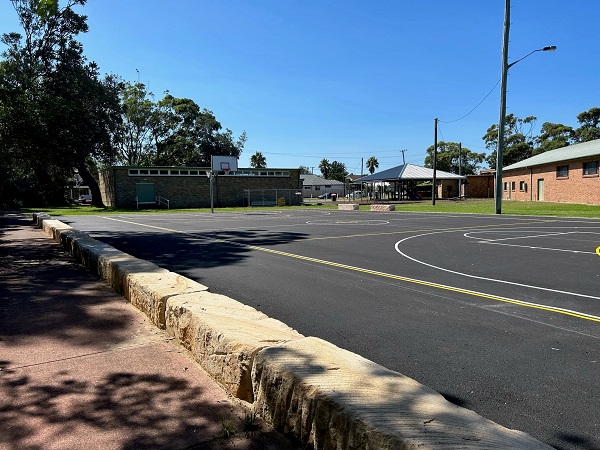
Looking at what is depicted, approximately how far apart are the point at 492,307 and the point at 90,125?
48.3 ft

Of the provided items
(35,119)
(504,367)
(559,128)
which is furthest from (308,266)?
(559,128)

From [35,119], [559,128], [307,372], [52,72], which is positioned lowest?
[307,372]

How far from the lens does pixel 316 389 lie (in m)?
2.59

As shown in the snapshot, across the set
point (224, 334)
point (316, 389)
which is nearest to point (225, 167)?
point (224, 334)

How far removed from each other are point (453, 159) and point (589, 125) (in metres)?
35.3

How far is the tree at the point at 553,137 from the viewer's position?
7762cm

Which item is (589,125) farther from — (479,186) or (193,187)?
(193,187)

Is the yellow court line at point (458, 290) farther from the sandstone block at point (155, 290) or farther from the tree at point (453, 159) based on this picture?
the tree at point (453, 159)

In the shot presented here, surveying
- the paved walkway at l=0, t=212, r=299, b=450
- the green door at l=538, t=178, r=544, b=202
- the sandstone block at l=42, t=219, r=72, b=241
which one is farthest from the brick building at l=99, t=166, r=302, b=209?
the paved walkway at l=0, t=212, r=299, b=450

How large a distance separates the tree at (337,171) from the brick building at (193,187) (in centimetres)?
7846

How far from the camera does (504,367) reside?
4059 mm

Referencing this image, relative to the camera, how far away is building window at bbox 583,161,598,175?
37125mm

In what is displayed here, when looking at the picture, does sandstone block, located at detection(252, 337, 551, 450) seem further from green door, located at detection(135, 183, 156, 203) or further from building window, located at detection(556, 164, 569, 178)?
green door, located at detection(135, 183, 156, 203)

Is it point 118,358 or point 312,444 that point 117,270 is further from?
point 312,444
